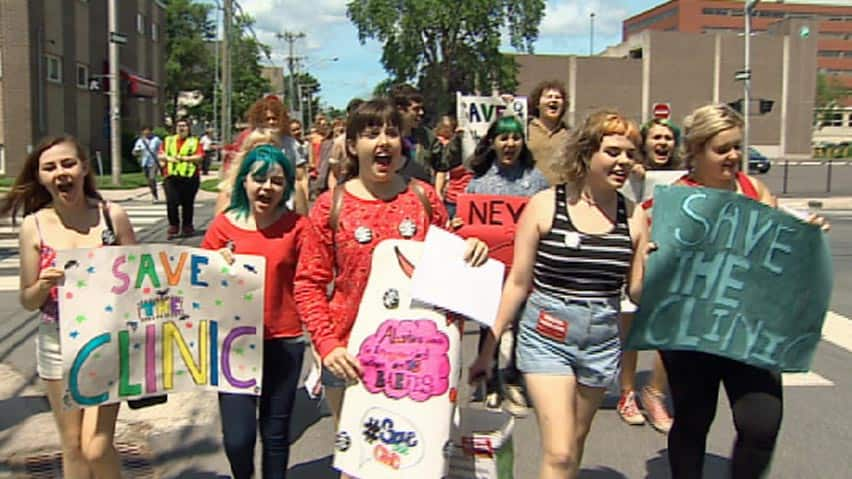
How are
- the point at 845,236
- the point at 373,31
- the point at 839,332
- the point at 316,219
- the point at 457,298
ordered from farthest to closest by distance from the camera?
the point at 373,31, the point at 845,236, the point at 839,332, the point at 316,219, the point at 457,298

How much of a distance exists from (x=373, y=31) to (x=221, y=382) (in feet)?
187

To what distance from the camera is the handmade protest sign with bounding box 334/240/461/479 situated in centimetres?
310

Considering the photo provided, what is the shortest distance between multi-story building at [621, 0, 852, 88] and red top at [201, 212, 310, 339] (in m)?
123

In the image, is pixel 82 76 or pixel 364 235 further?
pixel 82 76

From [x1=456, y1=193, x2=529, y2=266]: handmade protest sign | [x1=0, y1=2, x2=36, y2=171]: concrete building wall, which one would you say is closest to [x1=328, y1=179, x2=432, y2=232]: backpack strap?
[x1=456, y1=193, x2=529, y2=266]: handmade protest sign

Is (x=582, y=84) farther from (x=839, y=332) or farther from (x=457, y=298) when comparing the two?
(x=457, y=298)

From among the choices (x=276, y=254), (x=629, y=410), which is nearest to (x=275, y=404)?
(x=276, y=254)

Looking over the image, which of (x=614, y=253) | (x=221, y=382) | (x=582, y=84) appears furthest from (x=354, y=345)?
(x=582, y=84)

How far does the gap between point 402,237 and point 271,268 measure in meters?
0.60

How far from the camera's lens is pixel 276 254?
3527 millimetres

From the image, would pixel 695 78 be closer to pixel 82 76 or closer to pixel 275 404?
pixel 82 76

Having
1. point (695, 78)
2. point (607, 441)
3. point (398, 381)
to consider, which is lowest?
point (607, 441)

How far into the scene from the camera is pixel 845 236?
15094 mm

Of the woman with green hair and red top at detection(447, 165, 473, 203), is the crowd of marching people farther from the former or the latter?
red top at detection(447, 165, 473, 203)
